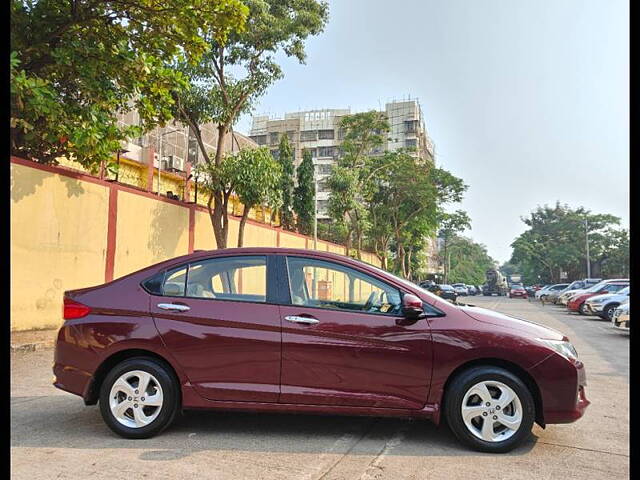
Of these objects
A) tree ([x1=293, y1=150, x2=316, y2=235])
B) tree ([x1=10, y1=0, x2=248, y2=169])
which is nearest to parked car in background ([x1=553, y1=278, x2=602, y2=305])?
tree ([x1=10, y1=0, x2=248, y2=169])

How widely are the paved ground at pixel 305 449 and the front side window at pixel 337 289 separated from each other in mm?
902

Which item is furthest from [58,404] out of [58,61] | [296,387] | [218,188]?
[218,188]

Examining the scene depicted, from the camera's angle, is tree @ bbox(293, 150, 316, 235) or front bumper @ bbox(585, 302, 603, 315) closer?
tree @ bbox(293, 150, 316, 235)

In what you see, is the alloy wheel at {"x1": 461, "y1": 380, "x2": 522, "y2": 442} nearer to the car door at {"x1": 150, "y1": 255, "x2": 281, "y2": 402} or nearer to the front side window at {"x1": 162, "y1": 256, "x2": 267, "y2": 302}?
the car door at {"x1": 150, "y1": 255, "x2": 281, "y2": 402}

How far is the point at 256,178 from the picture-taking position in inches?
371

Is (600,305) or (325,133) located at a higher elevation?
(325,133)

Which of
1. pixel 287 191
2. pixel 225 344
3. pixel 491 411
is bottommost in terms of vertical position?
pixel 491 411

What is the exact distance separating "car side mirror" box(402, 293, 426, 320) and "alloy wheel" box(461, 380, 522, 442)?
1.89 ft

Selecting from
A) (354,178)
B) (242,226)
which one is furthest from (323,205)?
(242,226)

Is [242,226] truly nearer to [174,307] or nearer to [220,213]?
[220,213]

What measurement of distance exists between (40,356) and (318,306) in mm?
1919

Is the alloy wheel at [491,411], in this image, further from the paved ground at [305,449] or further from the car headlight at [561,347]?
the car headlight at [561,347]

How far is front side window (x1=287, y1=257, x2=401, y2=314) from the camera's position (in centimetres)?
337

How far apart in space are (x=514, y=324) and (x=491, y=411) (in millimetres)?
590
